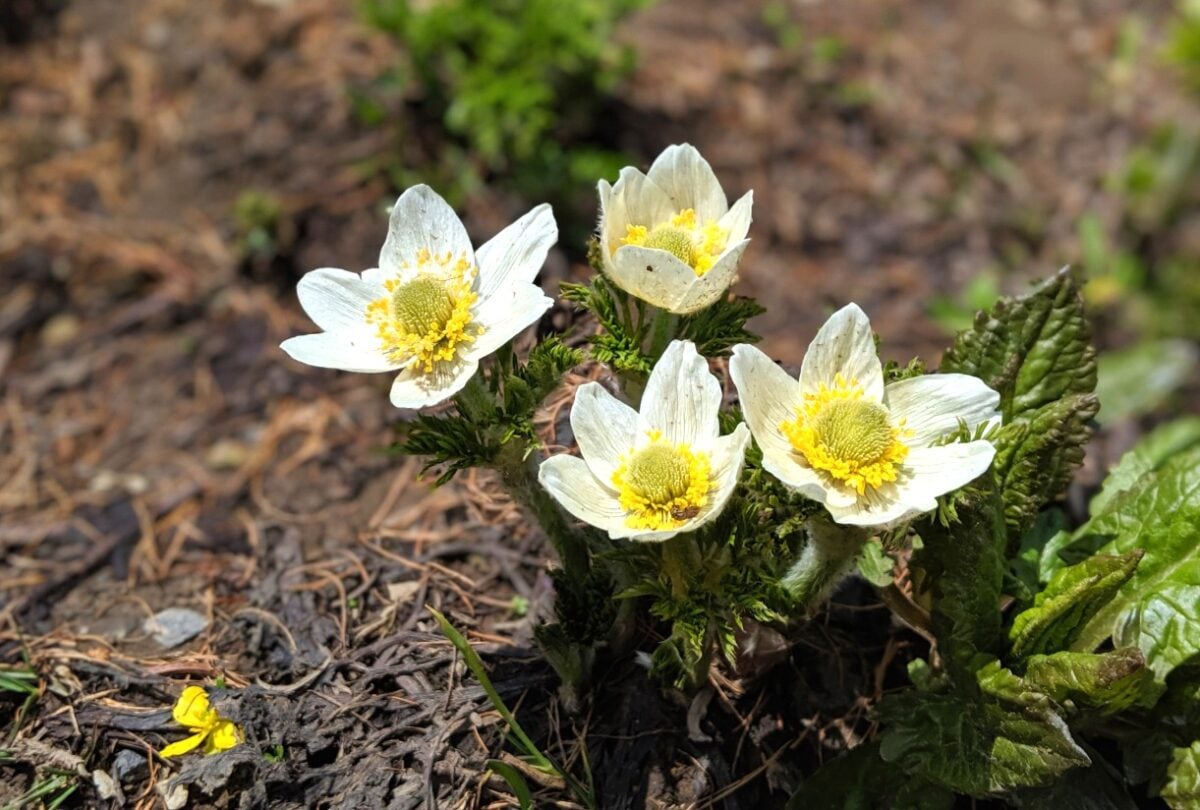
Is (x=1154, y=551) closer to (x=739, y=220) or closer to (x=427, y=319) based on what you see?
(x=739, y=220)

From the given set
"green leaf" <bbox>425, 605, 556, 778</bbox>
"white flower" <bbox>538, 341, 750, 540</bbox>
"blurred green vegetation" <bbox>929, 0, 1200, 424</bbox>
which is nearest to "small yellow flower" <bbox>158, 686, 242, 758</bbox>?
"green leaf" <bbox>425, 605, 556, 778</bbox>

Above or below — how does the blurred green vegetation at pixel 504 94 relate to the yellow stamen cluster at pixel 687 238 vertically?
below

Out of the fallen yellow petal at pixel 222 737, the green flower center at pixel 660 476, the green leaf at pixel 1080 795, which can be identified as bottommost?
the fallen yellow petal at pixel 222 737

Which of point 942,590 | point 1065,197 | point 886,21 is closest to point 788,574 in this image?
point 942,590

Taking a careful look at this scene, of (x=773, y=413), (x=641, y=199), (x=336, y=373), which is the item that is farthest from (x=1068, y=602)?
(x=336, y=373)

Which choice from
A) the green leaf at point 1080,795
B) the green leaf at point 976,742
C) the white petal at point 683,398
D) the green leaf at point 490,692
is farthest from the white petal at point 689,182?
the green leaf at point 1080,795

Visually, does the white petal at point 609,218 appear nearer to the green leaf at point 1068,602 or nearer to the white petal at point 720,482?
the white petal at point 720,482

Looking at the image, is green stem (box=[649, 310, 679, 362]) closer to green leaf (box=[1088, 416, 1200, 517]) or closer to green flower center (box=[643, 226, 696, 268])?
green flower center (box=[643, 226, 696, 268])
